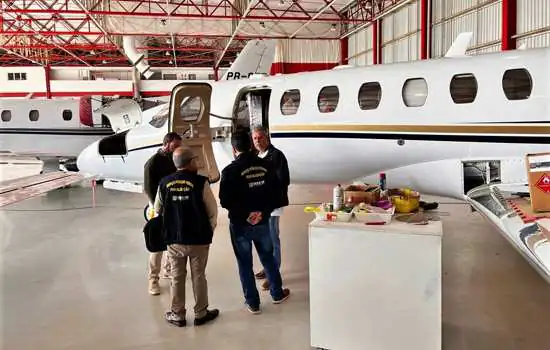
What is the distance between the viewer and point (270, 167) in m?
5.40

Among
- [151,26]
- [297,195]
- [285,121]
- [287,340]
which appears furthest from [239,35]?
[287,340]

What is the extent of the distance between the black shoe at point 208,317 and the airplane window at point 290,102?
4.16m

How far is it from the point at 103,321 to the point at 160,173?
A: 166 centimetres

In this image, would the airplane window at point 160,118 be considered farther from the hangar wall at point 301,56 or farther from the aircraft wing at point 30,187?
the hangar wall at point 301,56

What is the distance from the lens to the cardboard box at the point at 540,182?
15.0ft

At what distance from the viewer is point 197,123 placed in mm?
9586

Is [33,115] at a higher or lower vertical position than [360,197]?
higher

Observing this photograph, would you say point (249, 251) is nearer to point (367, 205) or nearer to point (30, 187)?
point (367, 205)

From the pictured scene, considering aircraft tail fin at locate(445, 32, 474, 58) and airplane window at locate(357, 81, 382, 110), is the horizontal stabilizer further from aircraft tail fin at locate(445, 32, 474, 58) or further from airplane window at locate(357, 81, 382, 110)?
aircraft tail fin at locate(445, 32, 474, 58)

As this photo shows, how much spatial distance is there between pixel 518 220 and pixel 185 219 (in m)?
2.92

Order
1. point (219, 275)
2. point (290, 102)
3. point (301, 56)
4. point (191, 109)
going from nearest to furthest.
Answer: point (219, 275) → point (290, 102) → point (191, 109) → point (301, 56)

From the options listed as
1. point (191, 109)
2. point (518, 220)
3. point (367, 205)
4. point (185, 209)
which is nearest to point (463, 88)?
point (518, 220)

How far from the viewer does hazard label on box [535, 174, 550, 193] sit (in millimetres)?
4574

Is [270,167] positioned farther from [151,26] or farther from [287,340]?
[151,26]
